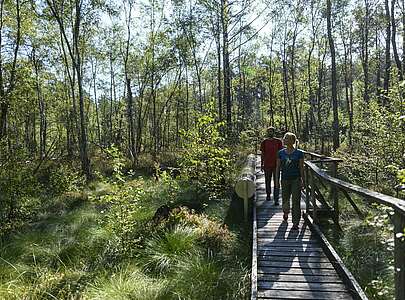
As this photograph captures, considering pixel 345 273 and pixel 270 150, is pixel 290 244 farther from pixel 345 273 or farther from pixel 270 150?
pixel 270 150

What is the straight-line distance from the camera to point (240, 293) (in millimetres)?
5480

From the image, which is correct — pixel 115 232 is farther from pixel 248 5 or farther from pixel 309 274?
pixel 248 5

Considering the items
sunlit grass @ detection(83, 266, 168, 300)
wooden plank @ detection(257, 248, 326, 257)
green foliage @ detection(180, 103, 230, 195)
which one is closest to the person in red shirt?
green foliage @ detection(180, 103, 230, 195)

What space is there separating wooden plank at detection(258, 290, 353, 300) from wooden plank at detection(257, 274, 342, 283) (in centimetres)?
35

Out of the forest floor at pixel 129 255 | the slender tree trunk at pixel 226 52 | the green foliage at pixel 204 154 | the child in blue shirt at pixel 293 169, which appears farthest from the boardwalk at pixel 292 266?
the slender tree trunk at pixel 226 52

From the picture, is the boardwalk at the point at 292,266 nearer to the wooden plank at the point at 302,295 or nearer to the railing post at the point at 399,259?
the wooden plank at the point at 302,295

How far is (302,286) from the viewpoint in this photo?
4.97m

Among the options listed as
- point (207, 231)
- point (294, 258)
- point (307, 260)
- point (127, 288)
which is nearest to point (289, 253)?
point (294, 258)

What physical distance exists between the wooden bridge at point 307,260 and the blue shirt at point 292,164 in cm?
48

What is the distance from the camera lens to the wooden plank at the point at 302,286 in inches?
191

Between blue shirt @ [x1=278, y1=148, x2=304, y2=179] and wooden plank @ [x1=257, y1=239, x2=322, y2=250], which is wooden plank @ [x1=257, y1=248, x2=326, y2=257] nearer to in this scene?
wooden plank @ [x1=257, y1=239, x2=322, y2=250]

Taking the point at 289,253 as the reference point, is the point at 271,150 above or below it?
above

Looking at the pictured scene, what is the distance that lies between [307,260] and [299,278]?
0.66 meters

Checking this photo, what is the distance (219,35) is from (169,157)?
8338 millimetres
